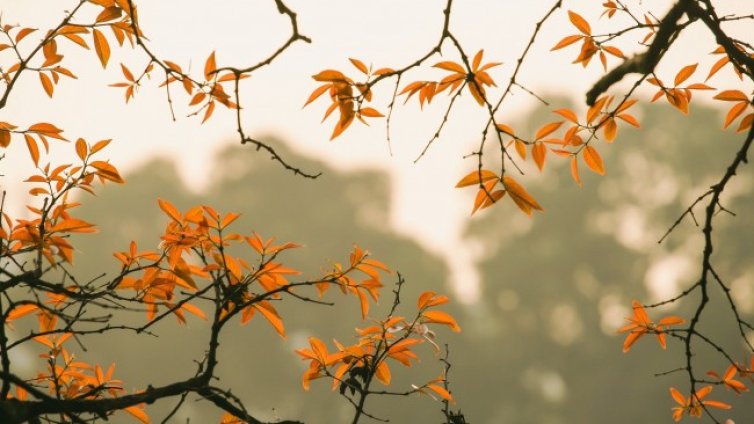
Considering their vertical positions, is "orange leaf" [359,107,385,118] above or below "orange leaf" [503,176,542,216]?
above

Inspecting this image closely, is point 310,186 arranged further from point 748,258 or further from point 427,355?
point 748,258

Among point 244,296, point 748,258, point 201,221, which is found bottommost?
point 244,296

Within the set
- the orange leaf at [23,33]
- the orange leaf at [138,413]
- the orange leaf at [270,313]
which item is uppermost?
the orange leaf at [23,33]

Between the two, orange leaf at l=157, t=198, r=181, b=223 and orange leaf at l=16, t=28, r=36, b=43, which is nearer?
orange leaf at l=157, t=198, r=181, b=223

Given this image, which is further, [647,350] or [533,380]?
[533,380]

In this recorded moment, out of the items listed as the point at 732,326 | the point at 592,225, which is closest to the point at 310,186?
the point at 592,225

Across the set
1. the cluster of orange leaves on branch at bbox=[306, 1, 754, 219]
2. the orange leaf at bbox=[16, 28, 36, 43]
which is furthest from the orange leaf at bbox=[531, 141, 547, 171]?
the orange leaf at bbox=[16, 28, 36, 43]

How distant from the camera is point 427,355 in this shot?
16375 mm

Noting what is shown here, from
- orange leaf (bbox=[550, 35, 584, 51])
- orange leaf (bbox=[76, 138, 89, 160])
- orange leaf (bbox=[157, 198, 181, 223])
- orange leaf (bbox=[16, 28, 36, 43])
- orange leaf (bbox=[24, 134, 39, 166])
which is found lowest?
orange leaf (bbox=[157, 198, 181, 223])

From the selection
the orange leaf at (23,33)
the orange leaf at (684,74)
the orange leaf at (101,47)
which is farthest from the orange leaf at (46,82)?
the orange leaf at (684,74)

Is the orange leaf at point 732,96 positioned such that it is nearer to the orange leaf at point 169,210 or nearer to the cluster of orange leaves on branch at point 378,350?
the cluster of orange leaves on branch at point 378,350

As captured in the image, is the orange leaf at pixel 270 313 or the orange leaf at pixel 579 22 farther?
the orange leaf at pixel 579 22

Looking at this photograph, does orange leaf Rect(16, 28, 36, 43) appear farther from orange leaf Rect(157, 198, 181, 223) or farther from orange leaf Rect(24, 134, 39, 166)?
orange leaf Rect(157, 198, 181, 223)

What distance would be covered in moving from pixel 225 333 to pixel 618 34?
17.6 meters
